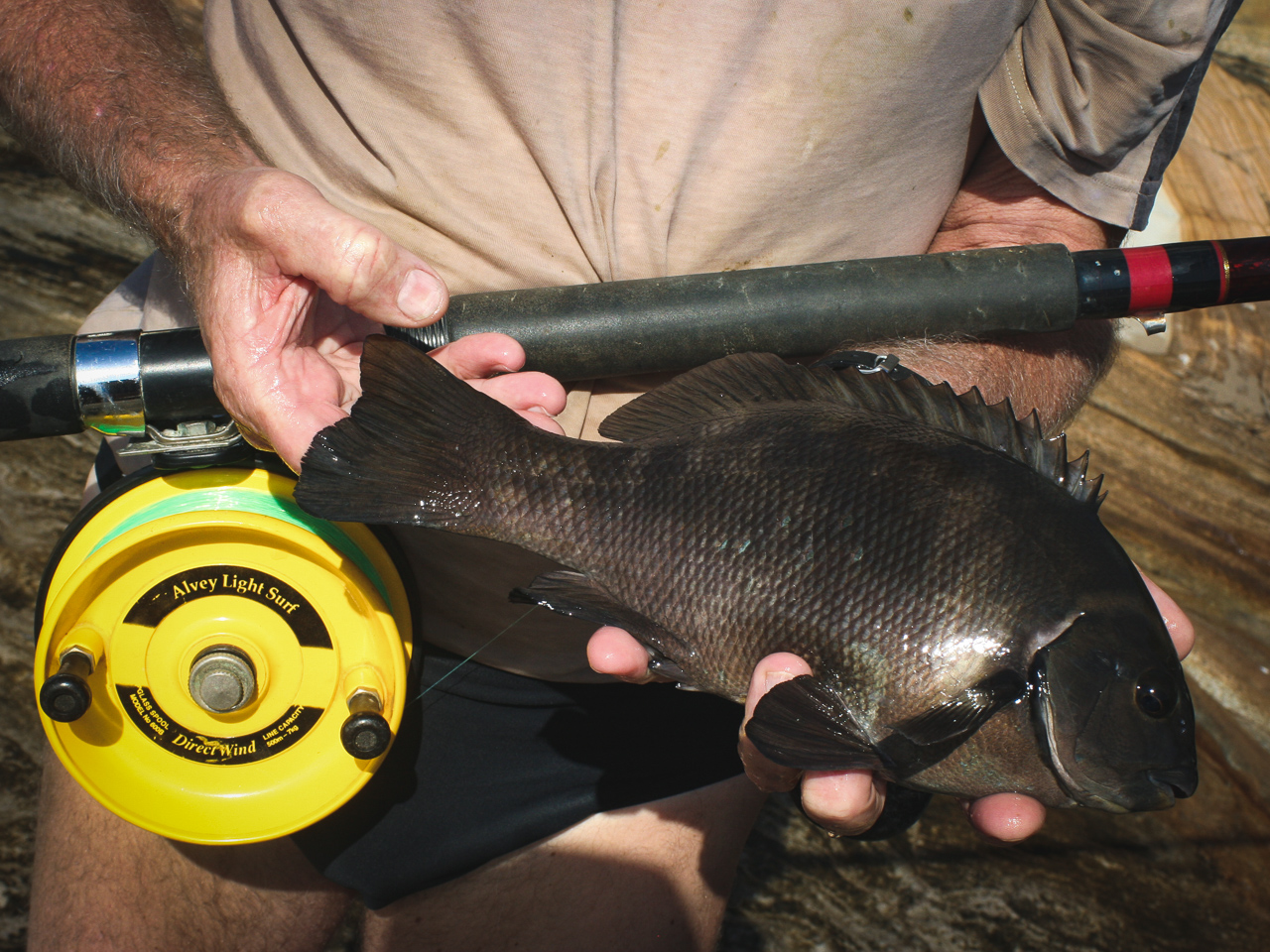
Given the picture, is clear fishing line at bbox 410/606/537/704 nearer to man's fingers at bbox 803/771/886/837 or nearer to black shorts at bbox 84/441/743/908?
black shorts at bbox 84/441/743/908

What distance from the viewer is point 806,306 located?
1603 millimetres

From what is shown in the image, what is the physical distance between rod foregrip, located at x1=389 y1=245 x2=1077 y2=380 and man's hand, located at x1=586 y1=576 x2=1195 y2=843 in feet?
1.71

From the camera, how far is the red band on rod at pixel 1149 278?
163 centimetres

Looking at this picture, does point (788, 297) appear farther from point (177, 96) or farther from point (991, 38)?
point (177, 96)

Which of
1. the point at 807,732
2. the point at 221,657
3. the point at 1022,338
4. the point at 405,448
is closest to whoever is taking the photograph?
the point at 807,732

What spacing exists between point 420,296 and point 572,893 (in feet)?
4.54

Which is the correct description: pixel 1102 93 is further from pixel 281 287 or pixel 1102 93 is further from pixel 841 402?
pixel 281 287

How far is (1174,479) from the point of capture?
4.12 meters

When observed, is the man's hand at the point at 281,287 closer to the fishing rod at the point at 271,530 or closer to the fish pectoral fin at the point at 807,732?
the fishing rod at the point at 271,530

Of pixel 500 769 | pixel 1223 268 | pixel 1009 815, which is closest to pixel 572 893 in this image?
pixel 500 769

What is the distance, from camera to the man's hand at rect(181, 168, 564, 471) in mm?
1324

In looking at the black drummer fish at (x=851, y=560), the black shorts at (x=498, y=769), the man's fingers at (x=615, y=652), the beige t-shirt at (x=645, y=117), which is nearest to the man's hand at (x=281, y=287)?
the black drummer fish at (x=851, y=560)

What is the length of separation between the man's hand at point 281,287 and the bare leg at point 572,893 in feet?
3.68

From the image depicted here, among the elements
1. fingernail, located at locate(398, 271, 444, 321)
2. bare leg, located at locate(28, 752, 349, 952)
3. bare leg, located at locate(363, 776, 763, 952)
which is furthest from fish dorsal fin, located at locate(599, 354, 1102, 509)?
bare leg, located at locate(28, 752, 349, 952)
